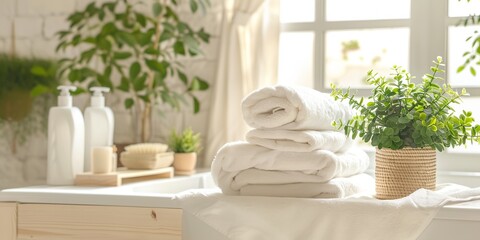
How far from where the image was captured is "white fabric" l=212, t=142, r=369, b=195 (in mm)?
1730

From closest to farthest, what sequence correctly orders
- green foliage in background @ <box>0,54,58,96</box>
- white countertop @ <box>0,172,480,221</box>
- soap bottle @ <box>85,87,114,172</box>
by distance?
white countertop @ <box>0,172,480,221</box> < soap bottle @ <box>85,87,114,172</box> < green foliage in background @ <box>0,54,58,96</box>

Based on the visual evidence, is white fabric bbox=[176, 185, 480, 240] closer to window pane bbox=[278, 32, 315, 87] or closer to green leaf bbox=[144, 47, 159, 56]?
green leaf bbox=[144, 47, 159, 56]

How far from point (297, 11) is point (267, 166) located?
3.67 ft

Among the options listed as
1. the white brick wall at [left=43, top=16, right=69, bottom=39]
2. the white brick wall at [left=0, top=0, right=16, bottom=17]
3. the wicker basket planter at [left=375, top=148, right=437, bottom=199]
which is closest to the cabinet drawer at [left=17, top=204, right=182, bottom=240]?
the wicker basket planter at [left=375, top=148, right=437, bottom=199]

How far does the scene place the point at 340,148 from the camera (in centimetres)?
203

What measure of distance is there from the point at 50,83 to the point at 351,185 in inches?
57.2

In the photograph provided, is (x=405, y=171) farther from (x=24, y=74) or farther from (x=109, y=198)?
(x=24, y=74)

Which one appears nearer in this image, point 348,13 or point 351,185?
point 351,185

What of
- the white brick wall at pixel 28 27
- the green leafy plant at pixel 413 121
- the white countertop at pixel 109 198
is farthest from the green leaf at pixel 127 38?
the green leafy plant at pixel 413 121

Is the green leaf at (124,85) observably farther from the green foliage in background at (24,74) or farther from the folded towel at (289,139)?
the folded towel at (289,139)

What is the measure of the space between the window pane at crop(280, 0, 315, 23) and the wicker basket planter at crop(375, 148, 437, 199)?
39.5 inches

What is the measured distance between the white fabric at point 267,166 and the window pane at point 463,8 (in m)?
0.97

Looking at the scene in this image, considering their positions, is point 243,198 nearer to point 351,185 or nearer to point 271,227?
point 271,227

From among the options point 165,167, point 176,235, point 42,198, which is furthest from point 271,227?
point 165,167
